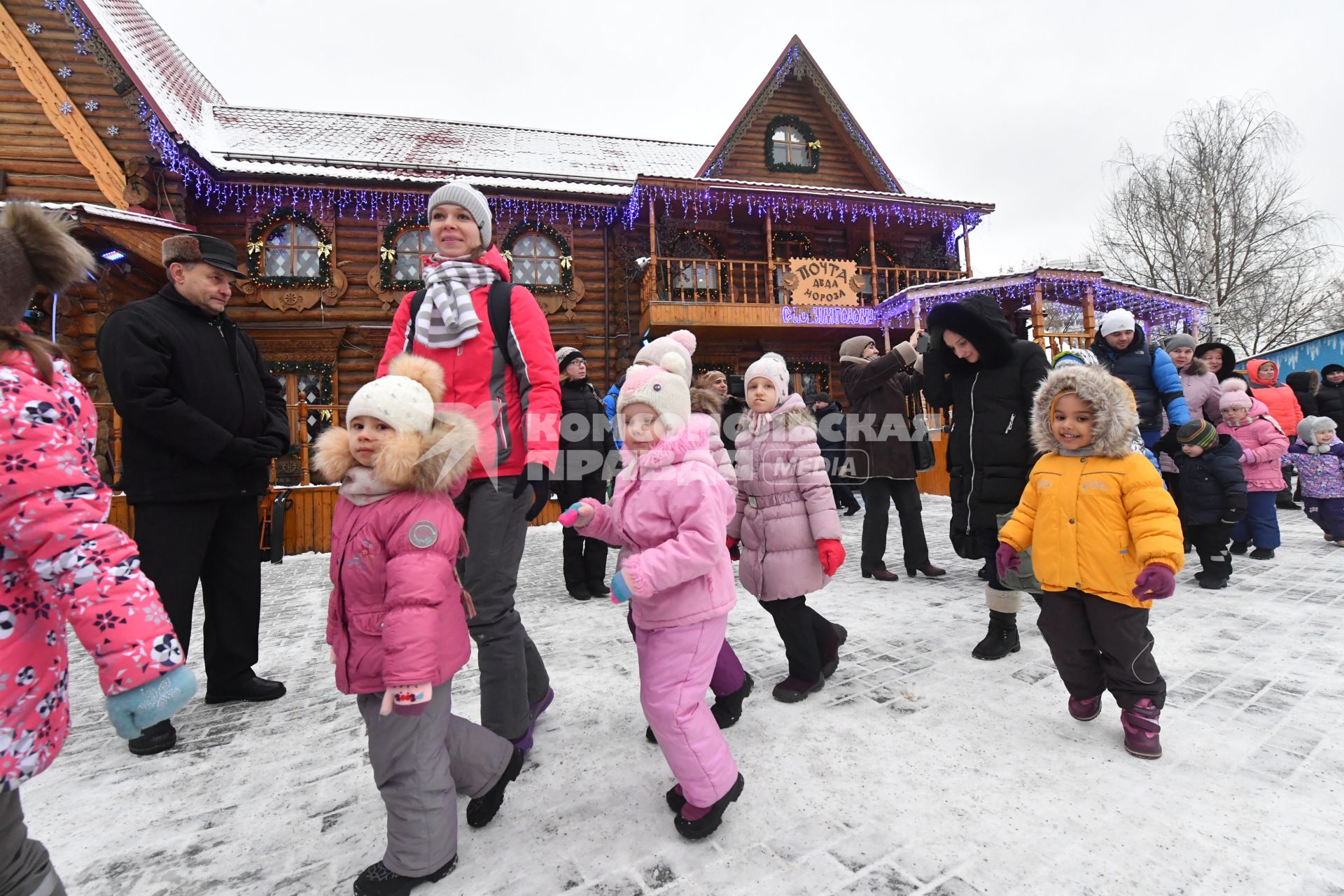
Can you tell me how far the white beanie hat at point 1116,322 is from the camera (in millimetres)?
4035

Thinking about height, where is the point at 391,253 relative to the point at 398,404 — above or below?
above

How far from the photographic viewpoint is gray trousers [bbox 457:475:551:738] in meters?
2.00

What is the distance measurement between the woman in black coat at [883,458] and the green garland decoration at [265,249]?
34.2 feet

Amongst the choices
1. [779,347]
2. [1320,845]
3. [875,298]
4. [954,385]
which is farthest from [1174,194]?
[1320,845]

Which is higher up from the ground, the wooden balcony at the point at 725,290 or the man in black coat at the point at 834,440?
the wooden balcony at the point at 725,290

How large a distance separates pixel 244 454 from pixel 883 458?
434cm

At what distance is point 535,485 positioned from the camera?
82.1 inches

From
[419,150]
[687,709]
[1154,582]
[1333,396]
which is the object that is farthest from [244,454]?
[419,150]

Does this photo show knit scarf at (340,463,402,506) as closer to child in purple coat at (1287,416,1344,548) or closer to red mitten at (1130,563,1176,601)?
red mitten at (1130,563,1176,601)

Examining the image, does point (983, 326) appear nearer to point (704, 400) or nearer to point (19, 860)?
point (704, 400)

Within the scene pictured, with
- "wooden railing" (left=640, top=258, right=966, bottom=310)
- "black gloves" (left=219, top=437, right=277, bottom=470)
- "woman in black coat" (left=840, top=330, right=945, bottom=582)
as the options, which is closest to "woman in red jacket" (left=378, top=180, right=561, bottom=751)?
"black gloves" (left=219, top=437, right=277, bottom=470)

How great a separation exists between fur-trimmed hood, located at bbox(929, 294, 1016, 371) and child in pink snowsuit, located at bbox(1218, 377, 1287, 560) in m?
3.50

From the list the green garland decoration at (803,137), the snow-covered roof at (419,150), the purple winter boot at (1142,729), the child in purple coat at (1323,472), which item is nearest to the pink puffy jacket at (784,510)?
the purple winter boot at (1142,729)

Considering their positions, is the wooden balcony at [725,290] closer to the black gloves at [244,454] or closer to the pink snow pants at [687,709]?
the black gloves at [244,454]
